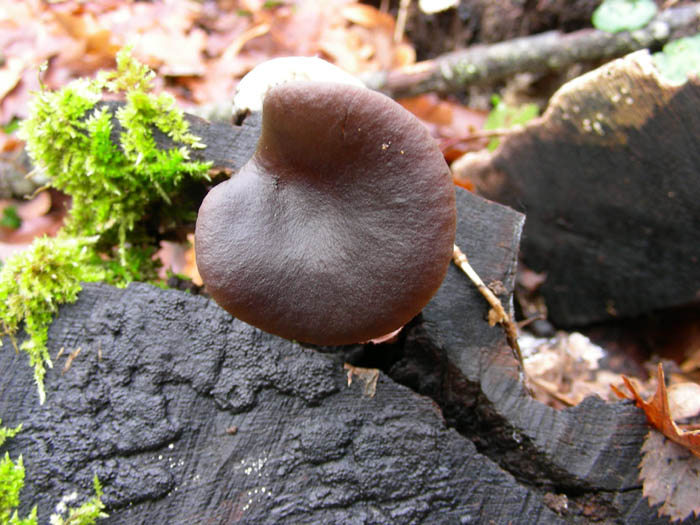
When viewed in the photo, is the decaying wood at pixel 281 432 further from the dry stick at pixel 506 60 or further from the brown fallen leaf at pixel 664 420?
the dry stick at pixel 506 60

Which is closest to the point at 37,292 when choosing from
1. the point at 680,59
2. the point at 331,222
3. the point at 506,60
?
the point at 331,222

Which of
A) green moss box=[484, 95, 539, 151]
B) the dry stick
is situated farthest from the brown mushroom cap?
the dry stick

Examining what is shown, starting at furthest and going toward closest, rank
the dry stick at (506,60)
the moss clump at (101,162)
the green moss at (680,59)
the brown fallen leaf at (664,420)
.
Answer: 1. the dry stick at (506,60)
2. the green moss at (680,59)
3. the moss clump at (101,162)
4. the brown fallen leaf at (664,420)

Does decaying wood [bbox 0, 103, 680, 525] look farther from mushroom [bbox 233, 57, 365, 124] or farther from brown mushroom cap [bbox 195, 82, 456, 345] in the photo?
mushroom [bbox 233, 57, 365, 124]

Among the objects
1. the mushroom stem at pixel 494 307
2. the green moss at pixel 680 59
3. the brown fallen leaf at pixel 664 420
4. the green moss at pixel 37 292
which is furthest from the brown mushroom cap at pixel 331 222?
the green moss at pixel 680 59

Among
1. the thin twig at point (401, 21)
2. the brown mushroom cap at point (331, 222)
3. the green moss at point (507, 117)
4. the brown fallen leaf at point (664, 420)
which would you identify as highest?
the brown mushroom cap at point (331, 222)

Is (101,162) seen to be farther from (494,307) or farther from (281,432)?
(494,307)

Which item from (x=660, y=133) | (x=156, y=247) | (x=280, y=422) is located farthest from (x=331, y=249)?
(x=660, y=133)

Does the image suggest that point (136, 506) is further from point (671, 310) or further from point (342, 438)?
point (671, 310)
